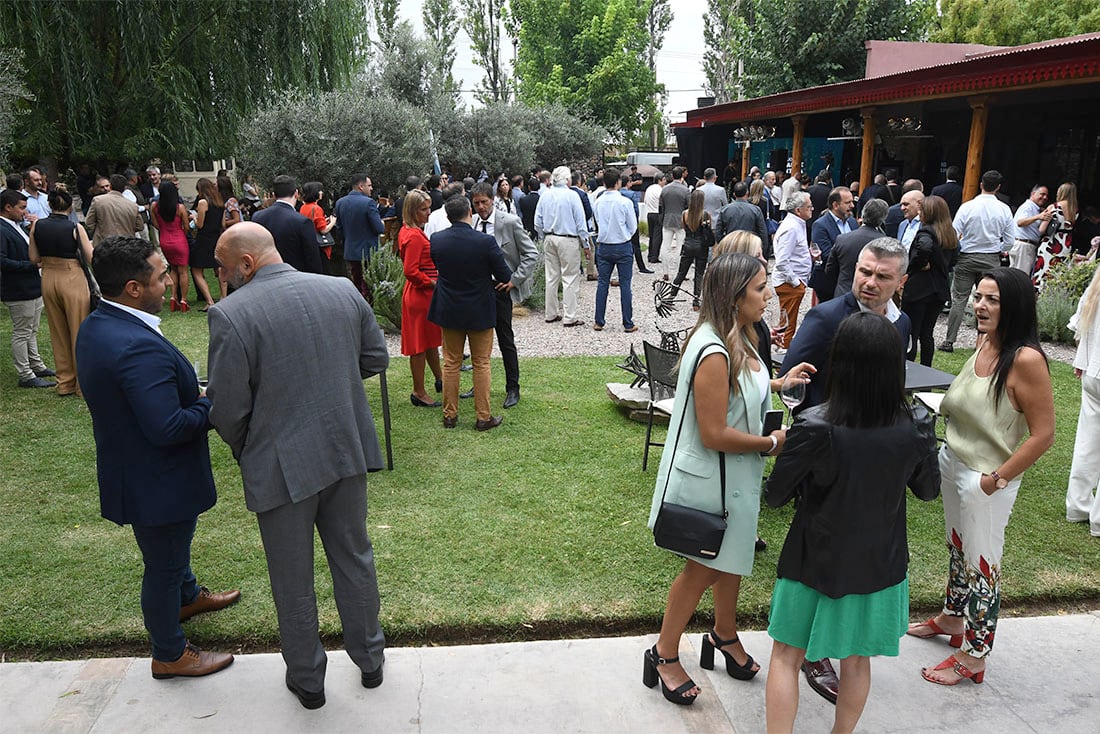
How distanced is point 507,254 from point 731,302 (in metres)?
5.92

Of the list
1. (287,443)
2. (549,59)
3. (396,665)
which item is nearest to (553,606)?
(396,665)

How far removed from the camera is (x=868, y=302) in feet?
12.0

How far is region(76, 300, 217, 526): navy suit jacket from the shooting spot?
2.86 metres

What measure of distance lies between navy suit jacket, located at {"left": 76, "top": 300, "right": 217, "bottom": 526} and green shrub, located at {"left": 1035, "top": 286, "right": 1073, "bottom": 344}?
9.57 m

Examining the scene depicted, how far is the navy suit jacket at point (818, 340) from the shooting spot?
3508 millimetres

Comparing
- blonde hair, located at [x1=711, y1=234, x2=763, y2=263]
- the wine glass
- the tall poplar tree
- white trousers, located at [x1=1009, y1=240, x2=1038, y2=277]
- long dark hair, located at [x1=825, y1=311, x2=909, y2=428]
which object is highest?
the tall poplar tree

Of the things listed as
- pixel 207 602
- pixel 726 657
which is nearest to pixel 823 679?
pixel 726 657

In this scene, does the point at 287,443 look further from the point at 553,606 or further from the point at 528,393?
the point at 528,393

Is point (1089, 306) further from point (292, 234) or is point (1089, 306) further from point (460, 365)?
point (292, 234)

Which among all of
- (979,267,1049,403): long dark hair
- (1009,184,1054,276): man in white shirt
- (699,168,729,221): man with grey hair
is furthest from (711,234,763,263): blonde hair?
(699,168,729,221): man with grey hair

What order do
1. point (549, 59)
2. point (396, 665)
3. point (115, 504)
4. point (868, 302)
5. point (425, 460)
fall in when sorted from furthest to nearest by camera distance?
point (549, 59) → point (425, 460) → point (868, 302) → point (396, 665) → point (115, 504)

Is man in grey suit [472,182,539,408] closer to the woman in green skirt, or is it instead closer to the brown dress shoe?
the brown dress shoe

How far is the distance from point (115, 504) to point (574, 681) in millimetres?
1979

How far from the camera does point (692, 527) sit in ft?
9.37
